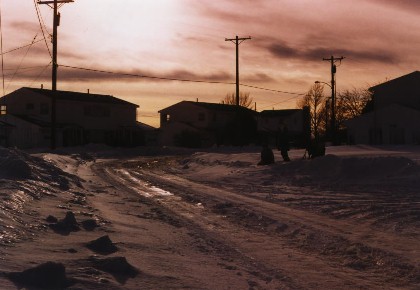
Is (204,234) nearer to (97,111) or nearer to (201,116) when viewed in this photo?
(97,111)

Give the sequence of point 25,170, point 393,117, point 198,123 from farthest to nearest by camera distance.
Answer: point 198,123
point 393,117
point 25,170

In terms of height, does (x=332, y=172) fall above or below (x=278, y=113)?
below

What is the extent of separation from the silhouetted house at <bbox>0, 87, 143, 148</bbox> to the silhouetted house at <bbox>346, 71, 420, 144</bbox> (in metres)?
30.2

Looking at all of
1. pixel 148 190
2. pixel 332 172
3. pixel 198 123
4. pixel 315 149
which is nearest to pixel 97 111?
pixel 198 123

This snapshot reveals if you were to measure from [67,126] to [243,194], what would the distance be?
56.5 metres

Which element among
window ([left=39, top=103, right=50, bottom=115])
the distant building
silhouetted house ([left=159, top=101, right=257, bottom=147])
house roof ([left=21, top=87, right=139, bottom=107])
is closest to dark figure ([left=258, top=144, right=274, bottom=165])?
house roof ([left=21, top=87, right=139, bottom=107])

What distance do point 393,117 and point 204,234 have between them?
45671mm

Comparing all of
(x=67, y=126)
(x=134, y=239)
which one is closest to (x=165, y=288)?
(x=134, y=239)

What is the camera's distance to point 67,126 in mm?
74125

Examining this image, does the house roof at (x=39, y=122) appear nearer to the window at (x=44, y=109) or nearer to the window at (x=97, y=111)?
the window at (x=44, y=109)

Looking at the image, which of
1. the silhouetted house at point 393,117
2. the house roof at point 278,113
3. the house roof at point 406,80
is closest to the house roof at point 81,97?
the house roof at point 278,113

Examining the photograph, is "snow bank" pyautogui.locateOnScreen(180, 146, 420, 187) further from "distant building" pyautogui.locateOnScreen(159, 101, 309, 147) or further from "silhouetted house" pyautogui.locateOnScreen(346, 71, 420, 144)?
"distant building" pyautogui.locateOnScreen(159, 101, 309, 147)

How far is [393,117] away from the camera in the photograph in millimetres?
55250

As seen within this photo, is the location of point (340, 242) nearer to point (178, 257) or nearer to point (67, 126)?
point (178, 257)
